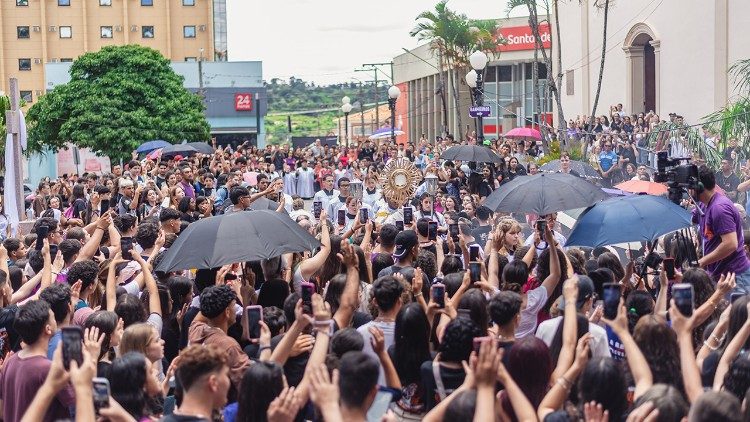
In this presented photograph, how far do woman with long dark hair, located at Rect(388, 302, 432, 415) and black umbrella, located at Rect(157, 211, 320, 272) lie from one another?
226 cm

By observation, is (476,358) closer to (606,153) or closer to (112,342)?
(112,342)

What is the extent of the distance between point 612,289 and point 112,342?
3.11 metres

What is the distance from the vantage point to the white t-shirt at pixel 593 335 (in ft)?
21.7

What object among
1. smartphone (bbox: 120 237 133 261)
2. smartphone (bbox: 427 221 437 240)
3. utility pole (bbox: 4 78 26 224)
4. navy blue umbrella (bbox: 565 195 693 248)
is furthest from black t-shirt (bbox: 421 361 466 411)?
utility pole (bbox: 4 78 26 224)

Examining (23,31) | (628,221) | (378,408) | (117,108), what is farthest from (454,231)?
(23,31)

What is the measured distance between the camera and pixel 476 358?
4.97 m

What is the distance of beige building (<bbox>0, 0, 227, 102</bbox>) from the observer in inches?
2881

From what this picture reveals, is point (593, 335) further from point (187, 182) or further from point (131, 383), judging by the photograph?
point (187, 182)

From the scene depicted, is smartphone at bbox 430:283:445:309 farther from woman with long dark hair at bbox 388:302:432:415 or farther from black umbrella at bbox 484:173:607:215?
black umbrella at bbox 484:173:607:215

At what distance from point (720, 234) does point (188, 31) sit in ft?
223

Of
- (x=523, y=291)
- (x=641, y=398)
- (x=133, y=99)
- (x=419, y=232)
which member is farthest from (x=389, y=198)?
(x=133, y=99)

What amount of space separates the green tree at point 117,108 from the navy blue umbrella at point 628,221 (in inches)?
1673

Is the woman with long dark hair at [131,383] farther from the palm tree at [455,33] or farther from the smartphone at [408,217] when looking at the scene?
the palm tree at [455,33]

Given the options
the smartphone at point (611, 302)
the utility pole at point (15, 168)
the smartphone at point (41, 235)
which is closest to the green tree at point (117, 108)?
the utility pole at point (15, 168)
